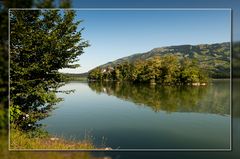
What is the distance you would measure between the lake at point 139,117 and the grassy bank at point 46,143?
0.08m

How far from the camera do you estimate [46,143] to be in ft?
28.2

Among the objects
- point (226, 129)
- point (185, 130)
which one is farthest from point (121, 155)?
point (226, 129)

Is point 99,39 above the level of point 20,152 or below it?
above

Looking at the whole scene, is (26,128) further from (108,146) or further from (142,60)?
(142,60)

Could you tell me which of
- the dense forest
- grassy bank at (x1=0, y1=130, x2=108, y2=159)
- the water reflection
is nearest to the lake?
the water reflection

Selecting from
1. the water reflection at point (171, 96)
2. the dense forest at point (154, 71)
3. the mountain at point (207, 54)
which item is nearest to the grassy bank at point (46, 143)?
the water reflection at point (171, 96)

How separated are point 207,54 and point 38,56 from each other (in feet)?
7.83

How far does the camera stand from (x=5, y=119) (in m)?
8.77

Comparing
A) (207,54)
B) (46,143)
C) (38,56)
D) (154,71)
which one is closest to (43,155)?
(46,143)

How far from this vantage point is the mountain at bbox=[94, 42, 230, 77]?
27.6 feet

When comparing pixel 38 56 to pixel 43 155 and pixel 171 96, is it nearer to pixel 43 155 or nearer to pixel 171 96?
Result: pixel 43 155

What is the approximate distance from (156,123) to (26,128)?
6.21 ft

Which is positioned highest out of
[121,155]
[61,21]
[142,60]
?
[61,21]

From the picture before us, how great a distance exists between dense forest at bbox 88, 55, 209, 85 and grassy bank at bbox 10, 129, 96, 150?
0.92 m
